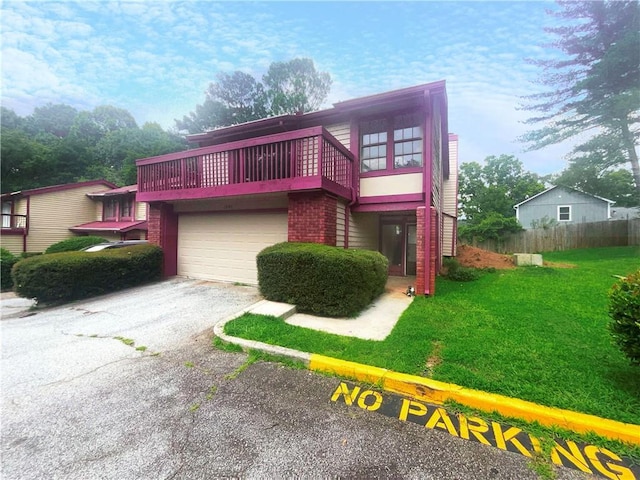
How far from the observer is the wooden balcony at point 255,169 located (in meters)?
6.12

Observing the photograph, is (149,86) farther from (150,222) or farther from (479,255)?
(479,255)

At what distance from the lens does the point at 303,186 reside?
235 inches

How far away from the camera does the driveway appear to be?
1.87 m

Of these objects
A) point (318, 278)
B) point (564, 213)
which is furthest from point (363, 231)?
point (564, 213)

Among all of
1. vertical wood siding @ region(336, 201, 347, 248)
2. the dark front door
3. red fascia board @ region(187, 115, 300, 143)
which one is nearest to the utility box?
the dark front door

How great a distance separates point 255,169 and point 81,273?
526 centimetres

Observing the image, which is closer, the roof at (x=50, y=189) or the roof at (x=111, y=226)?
the roof at (x=111, y=226)

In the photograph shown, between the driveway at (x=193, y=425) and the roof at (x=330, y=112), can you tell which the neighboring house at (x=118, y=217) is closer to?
the roof at (x=330, y=112)

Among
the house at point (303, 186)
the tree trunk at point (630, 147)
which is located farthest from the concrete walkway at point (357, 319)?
the tree trunk at point (630, 147)

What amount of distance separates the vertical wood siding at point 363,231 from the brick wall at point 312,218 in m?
1.35

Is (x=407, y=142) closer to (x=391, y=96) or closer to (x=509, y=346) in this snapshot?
(x=391, y=96)

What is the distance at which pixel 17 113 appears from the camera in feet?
112

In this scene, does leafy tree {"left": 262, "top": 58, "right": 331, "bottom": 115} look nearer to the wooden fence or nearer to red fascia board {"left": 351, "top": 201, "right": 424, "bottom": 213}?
the wooden fence

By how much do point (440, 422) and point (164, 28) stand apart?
36.3ft
